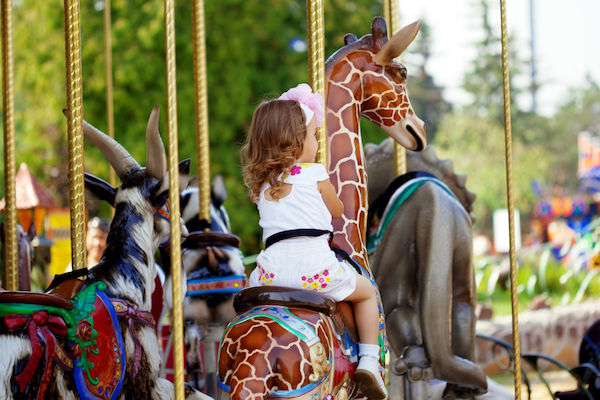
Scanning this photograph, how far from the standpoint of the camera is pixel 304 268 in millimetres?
2541

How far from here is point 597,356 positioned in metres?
4.73

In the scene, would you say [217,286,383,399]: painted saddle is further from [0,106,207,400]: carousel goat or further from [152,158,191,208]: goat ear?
[152,158,191,208]: goat ear

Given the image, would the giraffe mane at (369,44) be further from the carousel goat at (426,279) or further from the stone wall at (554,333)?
the stone wall at (554,333)

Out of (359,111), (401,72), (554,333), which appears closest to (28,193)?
(359,111)

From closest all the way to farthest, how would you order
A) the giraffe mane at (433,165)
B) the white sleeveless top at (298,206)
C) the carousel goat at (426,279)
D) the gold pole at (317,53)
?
1. the white sleeveless top at (298,206)
2. the gold pole at (317,53)
3. the carousel goat at (426,279)
4. the giraffe mane at (433,165)

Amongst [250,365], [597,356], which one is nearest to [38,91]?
[597,356]

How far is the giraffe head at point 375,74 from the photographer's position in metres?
3.12

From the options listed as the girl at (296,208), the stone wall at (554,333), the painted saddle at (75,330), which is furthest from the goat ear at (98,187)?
the stone wall at (554,333)

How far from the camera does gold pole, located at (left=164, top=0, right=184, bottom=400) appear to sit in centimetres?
233

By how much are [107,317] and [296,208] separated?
942mm

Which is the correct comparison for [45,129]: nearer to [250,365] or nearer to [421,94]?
[250,365]

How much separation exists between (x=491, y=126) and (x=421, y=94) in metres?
3.74

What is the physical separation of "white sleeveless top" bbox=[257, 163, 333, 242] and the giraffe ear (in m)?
0.72

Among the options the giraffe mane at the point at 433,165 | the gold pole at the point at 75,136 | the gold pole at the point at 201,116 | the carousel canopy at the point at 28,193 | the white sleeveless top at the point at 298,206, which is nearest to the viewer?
the white sleeveless top at the point at 298,206
